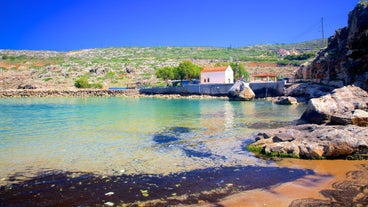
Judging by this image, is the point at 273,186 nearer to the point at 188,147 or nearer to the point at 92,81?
the point at 188,147

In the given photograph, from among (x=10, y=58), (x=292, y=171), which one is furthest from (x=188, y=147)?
(x=10, y=58)

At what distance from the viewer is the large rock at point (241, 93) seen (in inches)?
2445

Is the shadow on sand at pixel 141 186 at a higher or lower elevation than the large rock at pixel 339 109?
lower

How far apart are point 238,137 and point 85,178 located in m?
10.9

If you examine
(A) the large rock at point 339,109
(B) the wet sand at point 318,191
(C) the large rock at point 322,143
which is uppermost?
(A) the large rock at point 339,109

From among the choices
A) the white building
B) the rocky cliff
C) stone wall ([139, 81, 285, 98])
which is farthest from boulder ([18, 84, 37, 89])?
the rocky cliff

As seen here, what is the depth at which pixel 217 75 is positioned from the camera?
3219 inches

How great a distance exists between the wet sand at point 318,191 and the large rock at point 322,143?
1.10 m

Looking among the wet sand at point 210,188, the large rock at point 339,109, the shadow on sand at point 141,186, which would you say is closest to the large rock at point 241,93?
the large rock at point 339,109

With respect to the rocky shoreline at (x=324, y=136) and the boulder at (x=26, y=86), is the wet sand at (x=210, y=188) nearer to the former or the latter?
the rocky shoreline at (x=324, y=136)

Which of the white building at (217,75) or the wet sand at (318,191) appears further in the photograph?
the white building at (217,75)

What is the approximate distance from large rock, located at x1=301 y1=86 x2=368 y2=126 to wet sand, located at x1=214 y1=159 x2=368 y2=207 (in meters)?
4.58

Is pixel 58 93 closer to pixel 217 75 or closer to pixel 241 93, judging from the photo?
pixel 217 75

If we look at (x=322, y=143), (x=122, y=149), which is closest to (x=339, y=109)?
(x=322, y=143)
